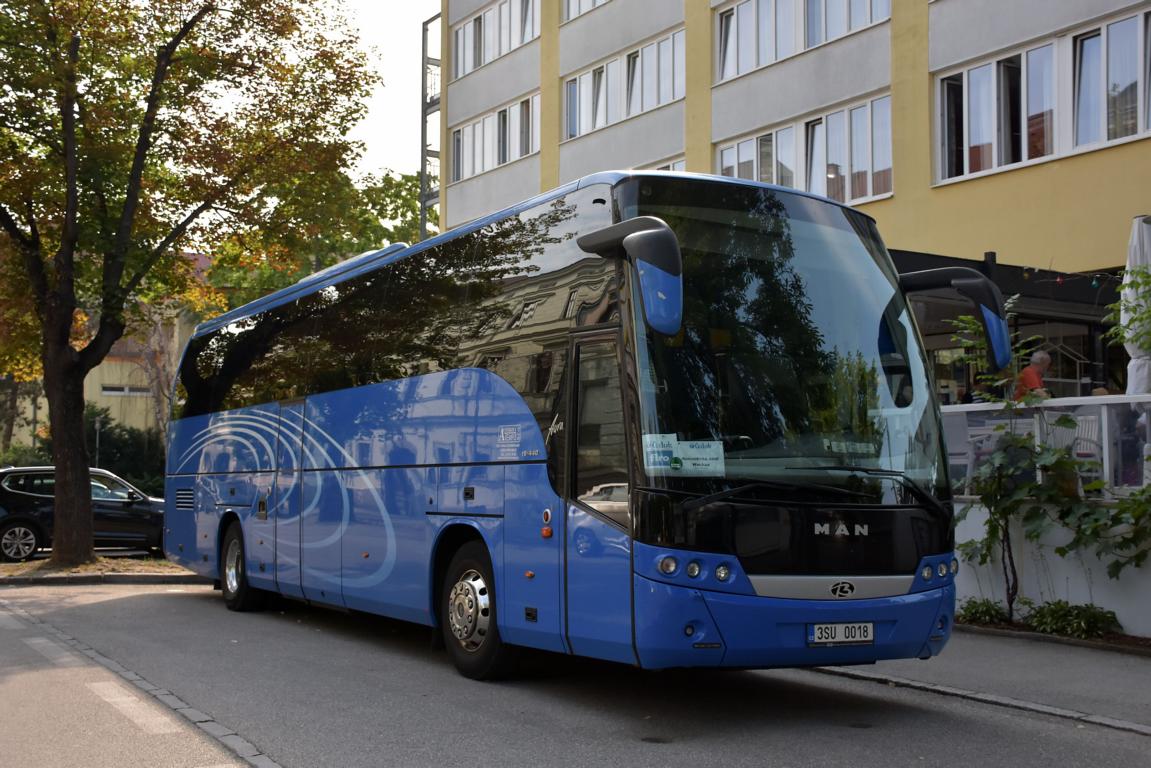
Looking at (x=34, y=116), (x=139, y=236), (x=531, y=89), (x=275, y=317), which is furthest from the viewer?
(x=531, y=89)

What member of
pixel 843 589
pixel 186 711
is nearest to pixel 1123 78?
pixel 843 589

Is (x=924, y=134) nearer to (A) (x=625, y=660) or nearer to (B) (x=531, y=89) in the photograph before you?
(B) (x=531, y=89)

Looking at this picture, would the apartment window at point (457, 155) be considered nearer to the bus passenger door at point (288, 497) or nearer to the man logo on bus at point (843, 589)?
the bus passenger door at point (288, 497)

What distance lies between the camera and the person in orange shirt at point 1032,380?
12.5 meters

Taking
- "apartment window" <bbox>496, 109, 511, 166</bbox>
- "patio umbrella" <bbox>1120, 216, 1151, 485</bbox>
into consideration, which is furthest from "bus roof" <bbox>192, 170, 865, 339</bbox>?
"apartment window" <bbox>496, 109, 511, 166</bbox>

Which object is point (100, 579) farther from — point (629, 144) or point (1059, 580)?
point (629, 144)

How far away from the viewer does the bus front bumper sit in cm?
784

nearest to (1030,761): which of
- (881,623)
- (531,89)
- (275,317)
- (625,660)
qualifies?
(881,623)

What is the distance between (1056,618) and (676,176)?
19.5ft

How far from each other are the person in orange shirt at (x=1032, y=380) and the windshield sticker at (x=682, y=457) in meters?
5.58

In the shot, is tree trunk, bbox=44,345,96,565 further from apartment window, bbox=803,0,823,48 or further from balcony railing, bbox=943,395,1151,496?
apartment window, bbox=803,0,823,48

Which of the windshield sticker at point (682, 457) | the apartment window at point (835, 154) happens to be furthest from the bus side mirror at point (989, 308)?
the apartment window at point (835, 154)

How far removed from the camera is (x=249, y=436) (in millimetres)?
15367

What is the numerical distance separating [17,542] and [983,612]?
56.6 feet
